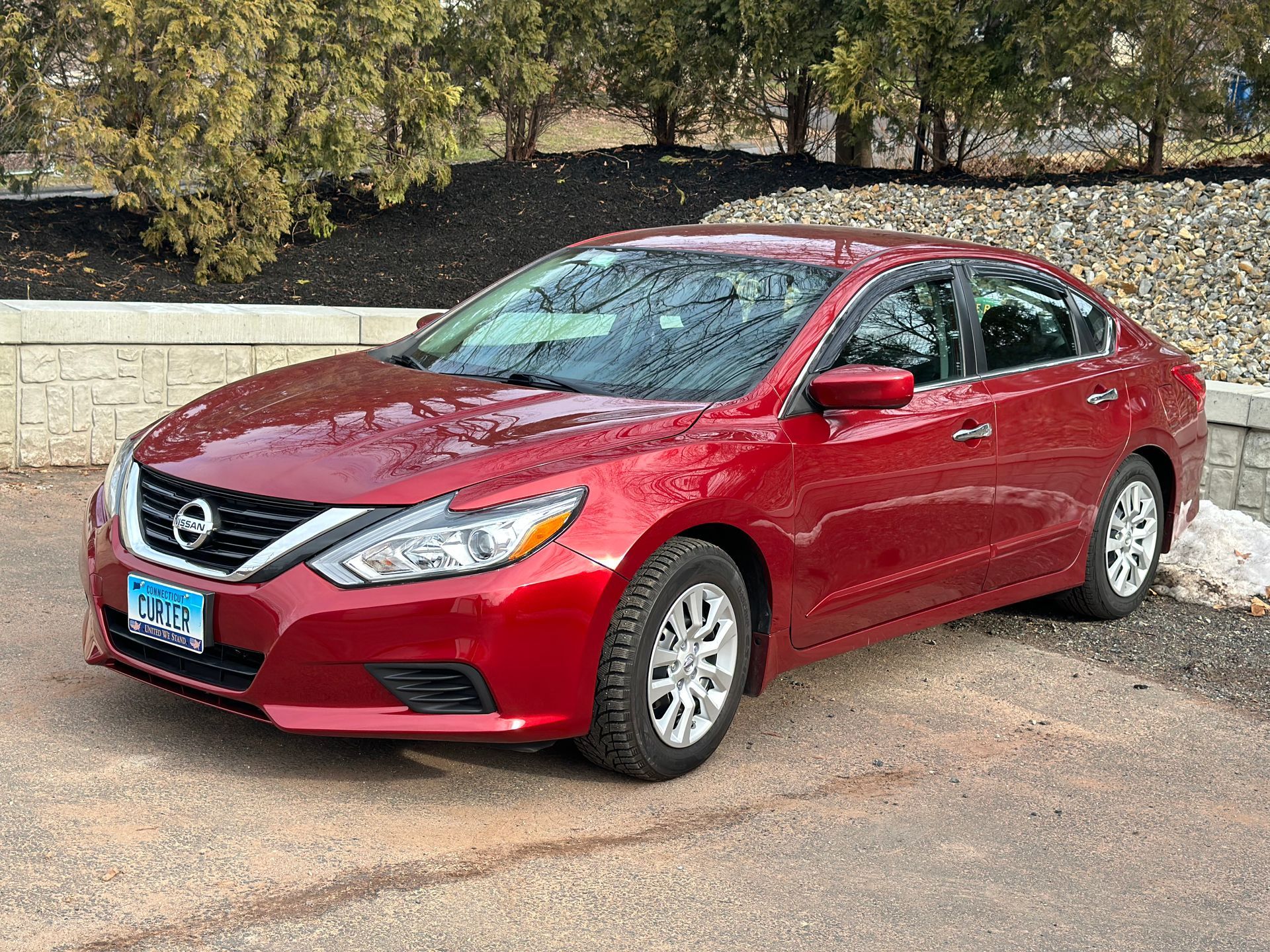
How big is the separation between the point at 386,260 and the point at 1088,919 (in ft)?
28.5

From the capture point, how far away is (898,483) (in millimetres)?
5000

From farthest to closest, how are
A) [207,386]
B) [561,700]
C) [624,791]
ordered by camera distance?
[207,386], [624,791], [561,700]

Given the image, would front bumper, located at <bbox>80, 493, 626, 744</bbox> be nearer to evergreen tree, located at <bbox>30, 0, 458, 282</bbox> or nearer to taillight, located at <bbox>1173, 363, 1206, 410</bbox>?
taillight, located at <bbox>1173, 363, 1206, 410</bbox>

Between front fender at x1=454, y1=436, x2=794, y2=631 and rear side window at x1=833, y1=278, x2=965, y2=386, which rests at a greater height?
rear side window at x1=833, y1=278, x2=965, y2=386

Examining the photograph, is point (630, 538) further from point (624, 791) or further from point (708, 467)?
point (624, 791)

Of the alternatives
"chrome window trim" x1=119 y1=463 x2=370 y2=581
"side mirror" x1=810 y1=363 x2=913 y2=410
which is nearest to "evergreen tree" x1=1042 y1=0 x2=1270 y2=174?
"side mirror" x1=810 y1=363 x2=913 y2=410

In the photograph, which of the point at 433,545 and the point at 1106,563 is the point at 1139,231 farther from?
the point at 433,545

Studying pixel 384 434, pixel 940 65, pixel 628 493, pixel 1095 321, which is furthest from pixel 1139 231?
pixel 384 434

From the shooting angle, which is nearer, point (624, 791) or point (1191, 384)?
point (624, 791)

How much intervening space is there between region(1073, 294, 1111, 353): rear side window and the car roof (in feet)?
1.41

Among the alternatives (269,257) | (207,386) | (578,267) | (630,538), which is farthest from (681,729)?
(269,257)

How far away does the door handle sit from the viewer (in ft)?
17.2

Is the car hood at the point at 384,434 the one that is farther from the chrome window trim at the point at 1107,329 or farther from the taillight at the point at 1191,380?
the taillight at the point at 1191,380

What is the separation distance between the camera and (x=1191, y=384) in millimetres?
6695
